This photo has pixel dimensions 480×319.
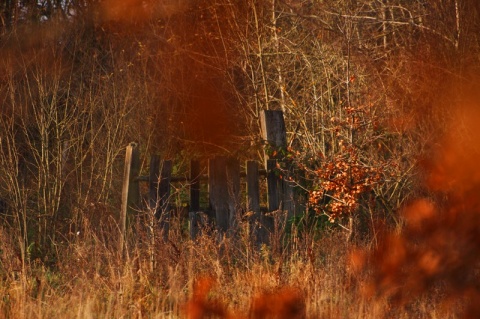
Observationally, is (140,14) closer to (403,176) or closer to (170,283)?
(403,176)

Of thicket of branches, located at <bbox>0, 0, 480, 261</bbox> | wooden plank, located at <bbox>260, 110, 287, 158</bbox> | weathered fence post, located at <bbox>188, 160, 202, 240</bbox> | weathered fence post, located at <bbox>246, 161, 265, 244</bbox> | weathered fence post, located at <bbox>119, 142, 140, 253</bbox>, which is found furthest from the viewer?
wooden plank, located at <bbox>260, 110, 287, 158</bbox>

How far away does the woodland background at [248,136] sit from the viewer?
7008mm

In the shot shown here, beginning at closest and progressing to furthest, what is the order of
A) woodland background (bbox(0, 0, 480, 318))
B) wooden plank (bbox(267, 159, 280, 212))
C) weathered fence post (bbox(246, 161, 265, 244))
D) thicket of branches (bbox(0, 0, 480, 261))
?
woodland background (bbox(0, 0, 480, 318)) < weathered fence post (bbox(246, 161, 265, 244)) < wooden plank (bbox(267, 159, 280, 212)) < thicket of branches (bbox(0, 0, 480, 261))

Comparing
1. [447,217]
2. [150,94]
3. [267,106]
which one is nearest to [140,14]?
[150,94]

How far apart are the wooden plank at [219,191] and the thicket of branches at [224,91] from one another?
93cm

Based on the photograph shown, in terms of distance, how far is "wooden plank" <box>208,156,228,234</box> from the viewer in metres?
9.46

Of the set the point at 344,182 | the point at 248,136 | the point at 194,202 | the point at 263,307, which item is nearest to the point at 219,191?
the point at 194,202

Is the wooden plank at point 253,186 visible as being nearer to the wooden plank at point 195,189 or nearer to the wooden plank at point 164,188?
the wooden plank at point 195,189

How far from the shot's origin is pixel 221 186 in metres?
9.57

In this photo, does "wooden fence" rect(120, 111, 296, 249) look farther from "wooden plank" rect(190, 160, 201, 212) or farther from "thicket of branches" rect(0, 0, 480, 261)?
"thicket of branches" rect(0, 0, 480, 261)

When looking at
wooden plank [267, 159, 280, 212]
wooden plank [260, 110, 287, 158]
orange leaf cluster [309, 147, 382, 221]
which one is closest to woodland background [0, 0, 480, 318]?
orange leaf cluster [309, 147, 382, 221]

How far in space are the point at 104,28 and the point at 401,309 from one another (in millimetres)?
11120

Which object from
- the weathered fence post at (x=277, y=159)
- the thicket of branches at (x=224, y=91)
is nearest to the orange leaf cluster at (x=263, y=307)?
the thicket of branches at (x=224, y=91)

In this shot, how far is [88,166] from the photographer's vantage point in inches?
488
